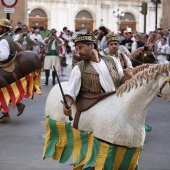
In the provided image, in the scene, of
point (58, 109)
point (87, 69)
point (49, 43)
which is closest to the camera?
point (87, 69)

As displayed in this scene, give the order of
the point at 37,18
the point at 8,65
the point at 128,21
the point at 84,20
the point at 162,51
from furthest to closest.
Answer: the point at 128,21 → the point at 84,20 → the point at 37,18 → the point at 162,51 → the point at 8,65

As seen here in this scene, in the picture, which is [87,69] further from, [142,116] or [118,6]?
[118,6]

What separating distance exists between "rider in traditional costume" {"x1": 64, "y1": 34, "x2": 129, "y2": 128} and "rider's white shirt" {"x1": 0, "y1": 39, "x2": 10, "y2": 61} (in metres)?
4.45

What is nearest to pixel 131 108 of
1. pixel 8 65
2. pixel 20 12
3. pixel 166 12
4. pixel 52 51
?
pixel 8 65

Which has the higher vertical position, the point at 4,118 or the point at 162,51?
the point at 162,51

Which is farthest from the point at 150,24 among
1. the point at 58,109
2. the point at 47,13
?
the point at 58,109

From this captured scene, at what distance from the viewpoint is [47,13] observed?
6041 cm

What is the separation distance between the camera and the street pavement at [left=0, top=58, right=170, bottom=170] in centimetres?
770

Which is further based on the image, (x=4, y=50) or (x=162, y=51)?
(x=162, y=51)

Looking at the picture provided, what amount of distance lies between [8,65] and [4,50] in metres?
0.41

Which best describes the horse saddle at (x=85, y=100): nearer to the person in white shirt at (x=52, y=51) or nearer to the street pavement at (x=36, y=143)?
the street pavement at (x=36, y=143)

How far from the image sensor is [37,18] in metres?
60.8

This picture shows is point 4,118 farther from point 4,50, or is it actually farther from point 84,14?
point 84,14

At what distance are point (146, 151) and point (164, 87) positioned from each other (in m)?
3.29
